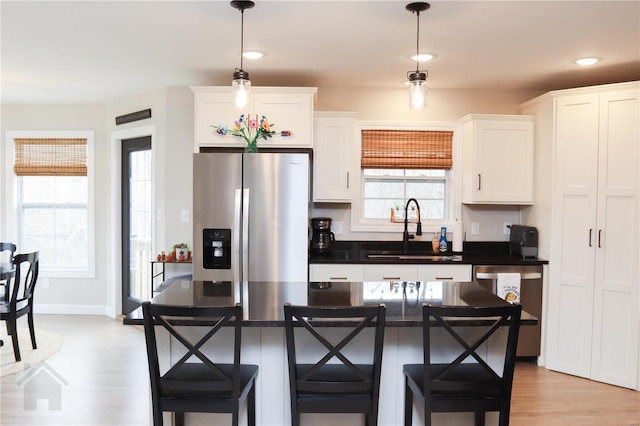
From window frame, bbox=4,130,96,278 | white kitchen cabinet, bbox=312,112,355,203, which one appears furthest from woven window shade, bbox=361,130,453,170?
window frame, bbox=4,130,96,278

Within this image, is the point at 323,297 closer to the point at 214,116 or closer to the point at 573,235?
the point at 214,116

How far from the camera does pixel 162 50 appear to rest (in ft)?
11.1

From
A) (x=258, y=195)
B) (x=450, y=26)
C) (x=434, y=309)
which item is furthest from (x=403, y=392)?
(x=450, y=26)

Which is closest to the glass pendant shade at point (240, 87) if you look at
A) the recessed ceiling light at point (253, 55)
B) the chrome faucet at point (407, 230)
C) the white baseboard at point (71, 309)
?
the recessed ceiling light at point (253, 55)

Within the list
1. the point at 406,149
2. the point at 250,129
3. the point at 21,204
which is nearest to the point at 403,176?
the point at 406,149

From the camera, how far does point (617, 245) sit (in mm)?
3580

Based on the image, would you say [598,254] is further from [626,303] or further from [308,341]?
[308,341]

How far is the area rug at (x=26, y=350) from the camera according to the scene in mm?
3742

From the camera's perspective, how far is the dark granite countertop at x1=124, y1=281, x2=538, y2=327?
200cm

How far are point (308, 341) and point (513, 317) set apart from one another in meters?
0.89

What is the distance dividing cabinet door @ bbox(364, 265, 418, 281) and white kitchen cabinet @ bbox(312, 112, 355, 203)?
2.30ft

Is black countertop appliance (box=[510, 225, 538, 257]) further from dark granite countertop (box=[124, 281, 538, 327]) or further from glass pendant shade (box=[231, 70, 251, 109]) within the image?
glass pendant shade (box=[231, 70, 251, 109])

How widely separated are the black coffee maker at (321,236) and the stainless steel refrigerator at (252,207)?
2.17 ft

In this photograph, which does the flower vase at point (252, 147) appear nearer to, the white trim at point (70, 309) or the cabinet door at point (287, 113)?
the cabinet door at point (287, 113)
